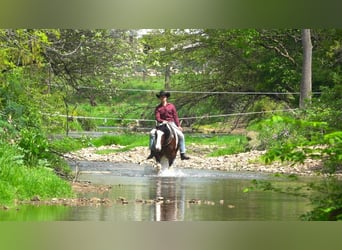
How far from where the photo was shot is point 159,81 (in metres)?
8.34

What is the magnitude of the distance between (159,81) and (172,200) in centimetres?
105

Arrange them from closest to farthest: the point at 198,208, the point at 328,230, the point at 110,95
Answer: the point at 328,230
the point at 198,208
the point at 110,95

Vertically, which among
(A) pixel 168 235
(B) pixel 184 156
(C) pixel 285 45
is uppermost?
(C) pixel 285 45

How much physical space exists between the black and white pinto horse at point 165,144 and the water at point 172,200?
11cm

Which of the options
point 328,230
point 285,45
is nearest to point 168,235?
point 328,230

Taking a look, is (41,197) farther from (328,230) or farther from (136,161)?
(328,230)

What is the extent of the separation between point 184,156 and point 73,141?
94 centimetres

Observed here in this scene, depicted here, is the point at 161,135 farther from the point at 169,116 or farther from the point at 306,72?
the point at 306,72

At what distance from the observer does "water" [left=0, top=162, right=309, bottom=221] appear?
7.27m

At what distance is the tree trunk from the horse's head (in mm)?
1139

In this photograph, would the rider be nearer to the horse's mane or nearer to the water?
the horse's mane

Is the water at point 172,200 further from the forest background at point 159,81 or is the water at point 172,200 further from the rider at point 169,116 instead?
the forest background at point 159,81

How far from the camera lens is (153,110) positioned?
8453 mm

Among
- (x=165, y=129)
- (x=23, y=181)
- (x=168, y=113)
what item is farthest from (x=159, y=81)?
(x=23, y=181)
